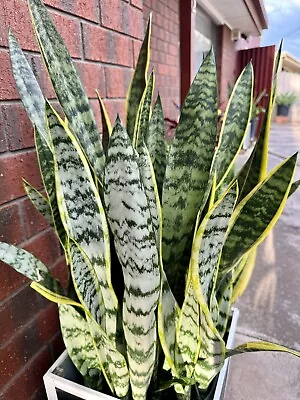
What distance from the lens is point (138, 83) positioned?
26.2 inches

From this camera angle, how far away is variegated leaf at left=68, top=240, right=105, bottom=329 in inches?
19.2

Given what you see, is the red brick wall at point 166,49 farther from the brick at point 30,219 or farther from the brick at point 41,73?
the brick at point 30,219

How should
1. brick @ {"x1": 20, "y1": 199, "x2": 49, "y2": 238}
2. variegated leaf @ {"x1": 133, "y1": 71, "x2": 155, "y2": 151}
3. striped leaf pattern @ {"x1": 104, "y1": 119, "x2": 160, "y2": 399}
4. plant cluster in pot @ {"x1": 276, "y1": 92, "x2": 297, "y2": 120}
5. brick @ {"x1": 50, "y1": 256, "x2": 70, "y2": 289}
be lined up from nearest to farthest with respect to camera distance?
striped leaf pattern @ {"x1": 104, "y1": 119, "x2": 160, "y2": 399}
variegated leaf @ {"x1": 133, "y1": 71, "x2": 155, "y2": 151}
brick @ {"x1": 20, "y1": 199, "x2": 49, "y2": 238}
brick @ {"x1": 50, "y1": 256, "x2": 70, "y2": 289}
plant cluster in pot @ {"x1": 276, "y1": 92, "x2": 297, "y2": 120}

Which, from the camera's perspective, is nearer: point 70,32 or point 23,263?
point 23,263

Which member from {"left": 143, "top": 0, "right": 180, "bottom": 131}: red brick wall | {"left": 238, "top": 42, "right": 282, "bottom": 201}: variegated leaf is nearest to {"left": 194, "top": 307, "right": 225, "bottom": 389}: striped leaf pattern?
{"left": 238, "top": 42, "right": 282, "bottom": 201}: variegated leaf

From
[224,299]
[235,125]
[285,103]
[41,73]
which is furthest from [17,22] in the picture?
[285,103]

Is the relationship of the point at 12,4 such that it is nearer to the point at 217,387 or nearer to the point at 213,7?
the point at 217,387

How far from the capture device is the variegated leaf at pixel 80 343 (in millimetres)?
603

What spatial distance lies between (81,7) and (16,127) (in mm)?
378

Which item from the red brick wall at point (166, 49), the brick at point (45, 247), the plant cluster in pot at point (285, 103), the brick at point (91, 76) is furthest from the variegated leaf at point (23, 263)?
the plant cluster in pot at point (285, 103)

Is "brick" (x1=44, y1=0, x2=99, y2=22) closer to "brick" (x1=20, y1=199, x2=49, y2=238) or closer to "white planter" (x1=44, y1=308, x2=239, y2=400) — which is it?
"brick" (x1=20, y1=199, x2=49, y2=238)

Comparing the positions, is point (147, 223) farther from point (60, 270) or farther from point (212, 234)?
point (60, 270)

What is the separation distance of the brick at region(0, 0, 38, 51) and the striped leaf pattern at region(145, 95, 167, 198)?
0.29m

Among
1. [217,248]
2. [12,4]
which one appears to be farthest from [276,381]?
[12,4]
